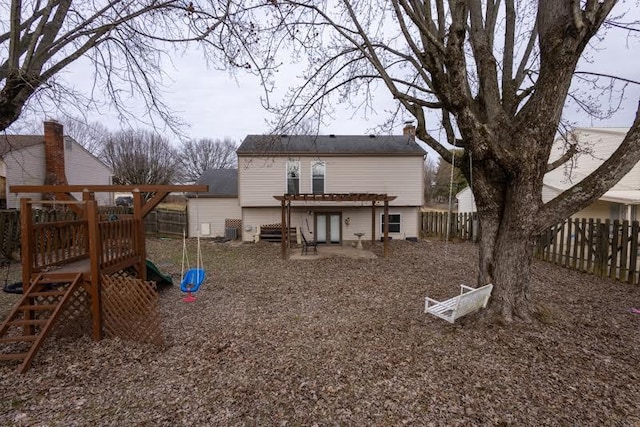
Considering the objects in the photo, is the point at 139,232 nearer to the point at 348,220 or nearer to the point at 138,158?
the point at 348,220

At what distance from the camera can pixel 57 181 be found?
17219 mm

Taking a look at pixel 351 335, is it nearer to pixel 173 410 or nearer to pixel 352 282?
pixel 173 410

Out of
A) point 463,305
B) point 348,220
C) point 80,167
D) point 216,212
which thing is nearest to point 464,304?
point 463,305

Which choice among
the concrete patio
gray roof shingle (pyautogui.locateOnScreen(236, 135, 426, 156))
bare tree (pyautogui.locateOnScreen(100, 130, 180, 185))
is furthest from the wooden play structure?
bare tree (pyautogui.locateOnScreen(100, 130, 180, 185))

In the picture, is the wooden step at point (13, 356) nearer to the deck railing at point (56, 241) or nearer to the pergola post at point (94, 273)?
the pergola post at point (94, 273)

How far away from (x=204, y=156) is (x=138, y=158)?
15.1m

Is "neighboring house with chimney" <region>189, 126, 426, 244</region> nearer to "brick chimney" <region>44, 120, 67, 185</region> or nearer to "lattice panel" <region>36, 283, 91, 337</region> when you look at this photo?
"lattice panel" <region>36, 283, 91, 337</region>

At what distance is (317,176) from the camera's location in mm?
14469

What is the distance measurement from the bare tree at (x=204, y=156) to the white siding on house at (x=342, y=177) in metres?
31.7

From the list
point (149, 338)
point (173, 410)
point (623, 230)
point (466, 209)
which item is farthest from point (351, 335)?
point (466, 209)

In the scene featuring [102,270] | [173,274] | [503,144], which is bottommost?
[173,274]

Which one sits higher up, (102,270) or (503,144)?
(503,144)

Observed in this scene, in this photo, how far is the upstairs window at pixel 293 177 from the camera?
47.2ft

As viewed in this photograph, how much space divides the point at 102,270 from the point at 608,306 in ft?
28.5
